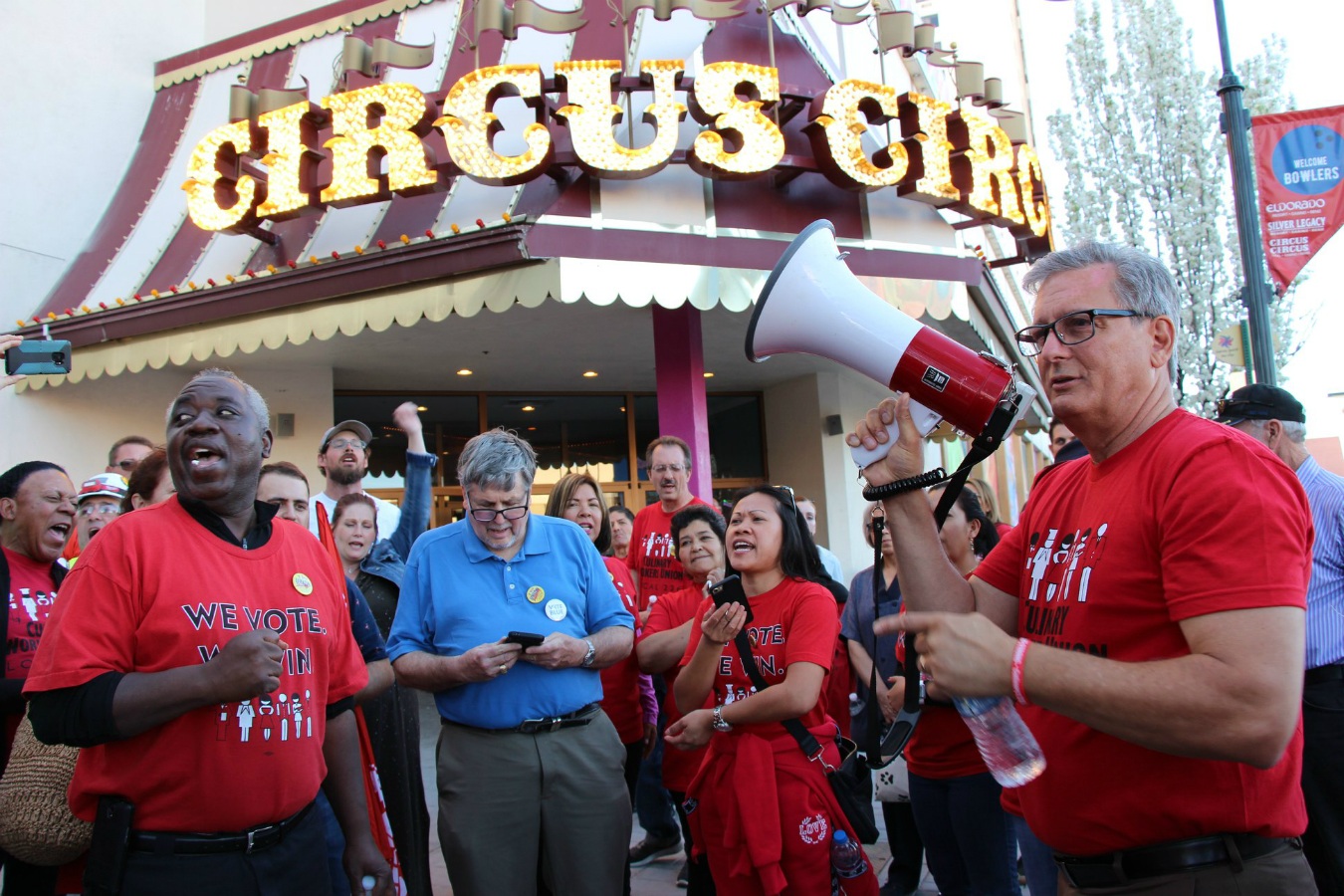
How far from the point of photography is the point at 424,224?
26.6 feet

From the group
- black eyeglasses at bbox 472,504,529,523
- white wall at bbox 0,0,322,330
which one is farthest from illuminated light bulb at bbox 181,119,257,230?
black eyeglasses at bbox 472,504,529,523

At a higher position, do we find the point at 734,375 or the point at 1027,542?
the point at 734,375

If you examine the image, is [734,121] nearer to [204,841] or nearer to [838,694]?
[838,694]

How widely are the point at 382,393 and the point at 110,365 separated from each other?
10.9ft

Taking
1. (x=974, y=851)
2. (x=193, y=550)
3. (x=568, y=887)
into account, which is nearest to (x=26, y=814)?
(x=193, y=550)

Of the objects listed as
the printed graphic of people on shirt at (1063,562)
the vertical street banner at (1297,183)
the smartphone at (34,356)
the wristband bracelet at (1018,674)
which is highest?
the vertical street banner at (1297,183)

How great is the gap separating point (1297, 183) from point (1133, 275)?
277 inches

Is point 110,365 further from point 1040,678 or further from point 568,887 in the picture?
point 1040,678

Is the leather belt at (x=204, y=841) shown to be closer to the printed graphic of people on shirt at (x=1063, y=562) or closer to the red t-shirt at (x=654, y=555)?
the printed graphic of people on shirt at (x=1063, y=562)

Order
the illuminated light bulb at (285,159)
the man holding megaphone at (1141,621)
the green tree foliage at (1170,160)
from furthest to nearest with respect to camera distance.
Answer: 1. the green tree foliage at (1170,160)
2. the illuminated light bulb at (285,159)
3. the man holding megaphone at (1141,621)

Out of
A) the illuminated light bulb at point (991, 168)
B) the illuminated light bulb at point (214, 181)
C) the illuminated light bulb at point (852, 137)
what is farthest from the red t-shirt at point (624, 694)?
the illuminated light bulb at point (214, 181)

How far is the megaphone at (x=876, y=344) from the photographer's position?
7.02 feet

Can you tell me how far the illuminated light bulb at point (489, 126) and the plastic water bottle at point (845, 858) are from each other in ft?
18.6

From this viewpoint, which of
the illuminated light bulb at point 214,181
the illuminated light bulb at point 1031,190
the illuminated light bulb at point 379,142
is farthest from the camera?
the illuminated light bulb at point 1031,190
